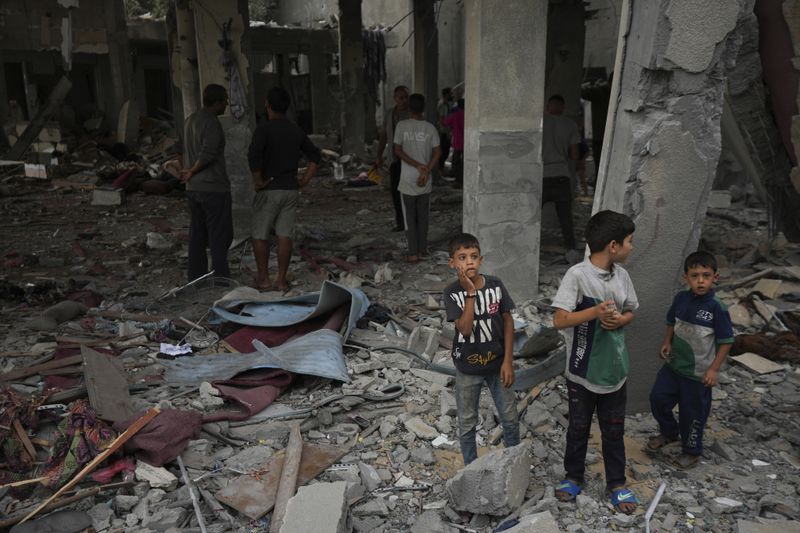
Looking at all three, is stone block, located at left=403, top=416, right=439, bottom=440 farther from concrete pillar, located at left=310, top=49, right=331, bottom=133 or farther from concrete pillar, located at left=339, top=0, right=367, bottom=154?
concrete pillar, located at left=310, top=49, right=331, bottom=133

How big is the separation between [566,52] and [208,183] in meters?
6.29

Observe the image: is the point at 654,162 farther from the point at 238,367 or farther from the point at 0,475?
the point at 0,475

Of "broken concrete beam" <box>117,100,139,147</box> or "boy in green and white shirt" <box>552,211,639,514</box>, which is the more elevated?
"broken concrete beam" <box>117,100,139,147</box>

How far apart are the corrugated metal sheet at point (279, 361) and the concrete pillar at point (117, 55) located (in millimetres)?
17332

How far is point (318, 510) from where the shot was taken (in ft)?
10.3

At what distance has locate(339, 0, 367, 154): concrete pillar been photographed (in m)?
17.7

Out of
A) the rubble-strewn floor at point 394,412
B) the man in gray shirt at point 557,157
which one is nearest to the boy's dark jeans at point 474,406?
the rubble-strewn floor at point 394,412

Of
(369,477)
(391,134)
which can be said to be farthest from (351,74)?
(369,477)

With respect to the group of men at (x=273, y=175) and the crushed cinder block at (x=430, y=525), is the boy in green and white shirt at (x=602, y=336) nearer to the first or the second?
the crushed cinder block at (x=430, y=525)

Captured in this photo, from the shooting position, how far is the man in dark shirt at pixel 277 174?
657cm

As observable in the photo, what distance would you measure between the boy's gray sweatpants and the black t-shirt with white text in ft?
14.7

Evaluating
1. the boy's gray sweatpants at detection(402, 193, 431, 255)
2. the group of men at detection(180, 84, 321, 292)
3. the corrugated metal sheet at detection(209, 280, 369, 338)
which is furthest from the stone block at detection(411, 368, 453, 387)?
the boy's gray sweatpants at detection(402, 193, 431, 255)

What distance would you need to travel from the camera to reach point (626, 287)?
3381mm

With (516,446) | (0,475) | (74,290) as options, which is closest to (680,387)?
(516,446)
